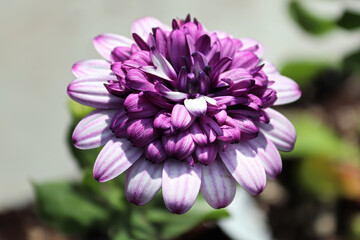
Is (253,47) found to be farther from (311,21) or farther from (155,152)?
(311,21)

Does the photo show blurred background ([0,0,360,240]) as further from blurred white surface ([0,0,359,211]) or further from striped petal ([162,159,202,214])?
striped petal ([162,159,202,214])

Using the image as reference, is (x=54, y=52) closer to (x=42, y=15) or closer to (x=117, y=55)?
(x=42, y=15)

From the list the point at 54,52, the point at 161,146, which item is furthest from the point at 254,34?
the point at 161,146

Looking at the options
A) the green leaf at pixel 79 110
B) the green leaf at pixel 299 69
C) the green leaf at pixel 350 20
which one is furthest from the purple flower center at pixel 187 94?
the green leaf at pixel 299 69

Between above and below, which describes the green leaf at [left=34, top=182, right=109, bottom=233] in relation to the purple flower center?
below

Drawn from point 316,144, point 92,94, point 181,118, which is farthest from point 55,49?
point 181,118

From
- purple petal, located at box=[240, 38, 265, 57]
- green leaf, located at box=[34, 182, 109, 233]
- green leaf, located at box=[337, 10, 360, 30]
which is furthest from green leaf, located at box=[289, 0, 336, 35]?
green leaf, located at box=[34, 182, 109, 233]

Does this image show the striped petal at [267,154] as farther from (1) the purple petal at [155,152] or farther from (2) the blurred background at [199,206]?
(2) the blurred background at [199,206]
